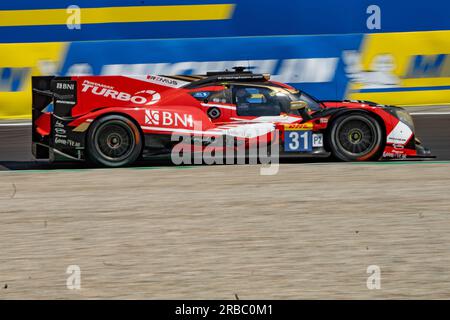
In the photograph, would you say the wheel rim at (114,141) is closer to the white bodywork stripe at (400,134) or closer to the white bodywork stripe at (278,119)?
the white bodywork stripe at (278,119)

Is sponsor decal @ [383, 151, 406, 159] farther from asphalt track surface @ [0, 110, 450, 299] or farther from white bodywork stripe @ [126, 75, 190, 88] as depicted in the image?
white bodywork stripe @ [126, 75, 190, 88]

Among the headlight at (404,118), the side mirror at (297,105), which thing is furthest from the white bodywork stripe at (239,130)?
the headlight at (404,118)

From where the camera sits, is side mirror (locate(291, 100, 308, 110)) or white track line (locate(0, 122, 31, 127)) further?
white track line (locate(0, 122, 31, 127))

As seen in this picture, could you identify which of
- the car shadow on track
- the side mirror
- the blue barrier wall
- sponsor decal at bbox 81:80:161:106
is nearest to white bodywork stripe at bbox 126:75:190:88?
sponsor decal at bbox 81:80:161:106

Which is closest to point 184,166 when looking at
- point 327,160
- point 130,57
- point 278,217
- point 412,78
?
point 327,160

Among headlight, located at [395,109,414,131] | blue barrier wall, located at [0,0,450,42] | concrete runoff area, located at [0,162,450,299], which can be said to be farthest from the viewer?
blue barrier wall, located at [0,0,450,42]

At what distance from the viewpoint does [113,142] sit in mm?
10430

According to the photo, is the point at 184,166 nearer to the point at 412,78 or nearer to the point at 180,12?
the point at 412,78

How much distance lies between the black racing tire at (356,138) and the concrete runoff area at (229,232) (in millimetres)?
239

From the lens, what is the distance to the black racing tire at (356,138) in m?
10.3

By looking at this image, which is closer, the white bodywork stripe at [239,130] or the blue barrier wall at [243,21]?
the white bodywork stripe at [239,130]

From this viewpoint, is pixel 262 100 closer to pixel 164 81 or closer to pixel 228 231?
pixel 164 81

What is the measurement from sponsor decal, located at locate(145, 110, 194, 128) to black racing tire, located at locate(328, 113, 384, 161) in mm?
1760

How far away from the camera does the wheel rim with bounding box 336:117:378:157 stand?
10359 mm
